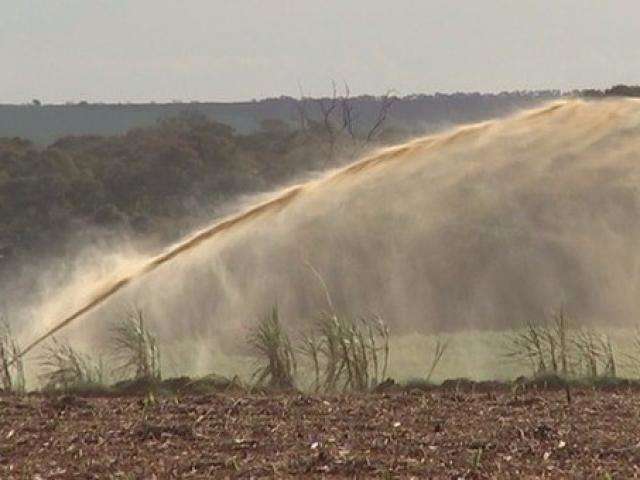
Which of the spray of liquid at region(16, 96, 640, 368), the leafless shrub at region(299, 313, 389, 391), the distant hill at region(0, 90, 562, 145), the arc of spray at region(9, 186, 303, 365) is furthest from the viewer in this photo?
the distant hill at region(0, 90, 562, 145)

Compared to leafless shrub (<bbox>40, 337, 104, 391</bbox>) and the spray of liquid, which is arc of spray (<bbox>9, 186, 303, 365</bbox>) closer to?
the spray of liquid

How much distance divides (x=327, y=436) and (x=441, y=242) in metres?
15.7

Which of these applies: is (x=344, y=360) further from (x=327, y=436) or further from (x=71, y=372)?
(x=327, y=436)

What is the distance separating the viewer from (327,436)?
7.28m

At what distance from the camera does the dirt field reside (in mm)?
6547

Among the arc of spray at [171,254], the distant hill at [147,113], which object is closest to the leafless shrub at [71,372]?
the arc of spray at [171,254]

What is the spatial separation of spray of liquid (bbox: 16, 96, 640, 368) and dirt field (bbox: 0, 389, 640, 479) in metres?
2.95

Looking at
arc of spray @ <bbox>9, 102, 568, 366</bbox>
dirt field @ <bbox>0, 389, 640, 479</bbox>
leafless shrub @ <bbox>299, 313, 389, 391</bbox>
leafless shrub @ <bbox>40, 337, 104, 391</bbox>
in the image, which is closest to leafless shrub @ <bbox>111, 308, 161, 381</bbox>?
leafless shrub @ <bbox>40, 337, 104, 391</bbox>

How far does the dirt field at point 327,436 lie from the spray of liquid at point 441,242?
295 cm

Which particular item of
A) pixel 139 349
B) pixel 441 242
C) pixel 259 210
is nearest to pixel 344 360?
pixel 139 349

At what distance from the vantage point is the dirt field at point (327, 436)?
6.55 m

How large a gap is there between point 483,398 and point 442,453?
1.85 m

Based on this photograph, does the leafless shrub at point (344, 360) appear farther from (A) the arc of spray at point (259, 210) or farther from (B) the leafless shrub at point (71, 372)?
(A) the arc of spray at point (259, 210)

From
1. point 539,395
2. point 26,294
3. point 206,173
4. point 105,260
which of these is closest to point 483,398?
point 539,395
